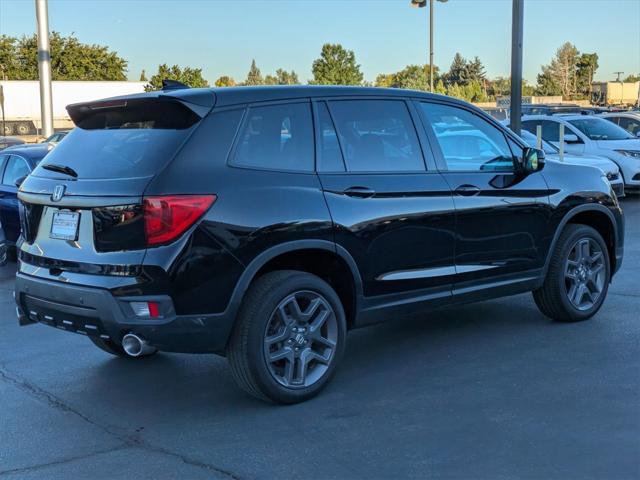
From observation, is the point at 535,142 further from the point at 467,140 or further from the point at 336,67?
the point at 336,67

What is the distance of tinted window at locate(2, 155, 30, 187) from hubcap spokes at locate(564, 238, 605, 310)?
6.94 meters

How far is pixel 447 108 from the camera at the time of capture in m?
5.64

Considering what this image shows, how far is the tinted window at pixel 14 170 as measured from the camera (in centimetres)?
1004

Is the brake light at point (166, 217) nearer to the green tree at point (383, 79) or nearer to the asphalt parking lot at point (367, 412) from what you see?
the asphalt parking lot at point (367, 412)

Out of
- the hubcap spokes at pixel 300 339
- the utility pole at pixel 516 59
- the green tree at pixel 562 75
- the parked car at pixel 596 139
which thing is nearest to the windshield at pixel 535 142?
the parked car at pixel 596 139

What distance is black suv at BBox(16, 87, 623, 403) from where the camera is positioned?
416cm

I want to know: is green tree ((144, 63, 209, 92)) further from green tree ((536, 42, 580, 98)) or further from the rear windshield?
green tree ((536, 42, 580, 98))

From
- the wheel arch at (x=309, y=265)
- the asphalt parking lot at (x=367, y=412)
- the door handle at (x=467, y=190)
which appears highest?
the door handle at (x=467, y=190)

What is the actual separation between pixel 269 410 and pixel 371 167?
1.64 meters

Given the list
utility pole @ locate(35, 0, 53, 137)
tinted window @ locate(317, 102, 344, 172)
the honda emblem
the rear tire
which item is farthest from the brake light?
utility pole @ locate(35, 0, 53, 137)

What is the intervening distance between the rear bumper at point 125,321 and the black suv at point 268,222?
10 mm

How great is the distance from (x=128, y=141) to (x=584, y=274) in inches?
151

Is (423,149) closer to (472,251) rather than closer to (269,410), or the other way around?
(472,251)

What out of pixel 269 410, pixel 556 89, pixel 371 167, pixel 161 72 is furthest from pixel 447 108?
pixel 556 89
